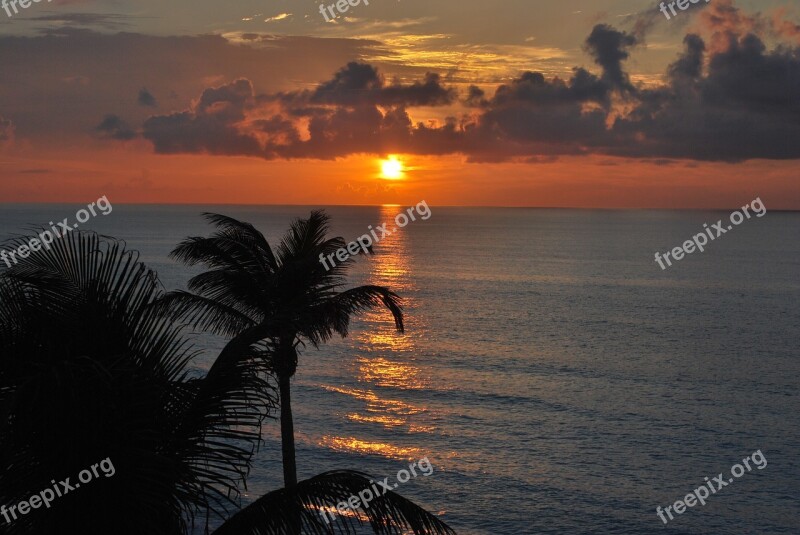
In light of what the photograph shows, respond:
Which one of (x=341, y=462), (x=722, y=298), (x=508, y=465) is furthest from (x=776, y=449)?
(x=722, y=298)

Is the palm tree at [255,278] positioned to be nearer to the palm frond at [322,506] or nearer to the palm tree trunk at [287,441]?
the palm tree trunk at [287,441]

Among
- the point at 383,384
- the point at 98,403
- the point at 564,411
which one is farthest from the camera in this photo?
the point at 383,384

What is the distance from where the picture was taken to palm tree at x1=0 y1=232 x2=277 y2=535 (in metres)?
6.86

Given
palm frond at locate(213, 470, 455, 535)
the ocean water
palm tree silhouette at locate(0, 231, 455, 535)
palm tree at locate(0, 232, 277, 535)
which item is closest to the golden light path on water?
the ocean water

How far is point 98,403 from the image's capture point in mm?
6883

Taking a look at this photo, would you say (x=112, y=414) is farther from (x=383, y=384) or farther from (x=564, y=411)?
(x=383, y=384)

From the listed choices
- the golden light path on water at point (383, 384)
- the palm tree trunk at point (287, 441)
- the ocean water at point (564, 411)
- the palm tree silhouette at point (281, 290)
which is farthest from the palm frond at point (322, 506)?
the golden light path on water at point (383, 384)

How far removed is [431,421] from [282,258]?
93.9 ft

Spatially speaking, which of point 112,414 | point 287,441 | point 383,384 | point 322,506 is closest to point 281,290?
point 287,441

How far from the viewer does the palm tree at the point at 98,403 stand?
6.86m

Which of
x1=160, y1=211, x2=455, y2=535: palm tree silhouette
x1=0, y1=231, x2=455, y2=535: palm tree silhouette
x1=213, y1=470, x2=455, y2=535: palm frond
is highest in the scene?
x1=160, y1=211, x2=455, y2=535: palm tree silhouette

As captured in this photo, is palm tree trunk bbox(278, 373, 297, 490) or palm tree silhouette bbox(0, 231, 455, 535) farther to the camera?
palm tree trunk bbox(278, 373, 297, 490)

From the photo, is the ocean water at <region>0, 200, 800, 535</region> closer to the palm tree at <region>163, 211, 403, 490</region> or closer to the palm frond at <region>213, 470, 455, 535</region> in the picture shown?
the palm tree at <region>163, 211, 403, 490</region>

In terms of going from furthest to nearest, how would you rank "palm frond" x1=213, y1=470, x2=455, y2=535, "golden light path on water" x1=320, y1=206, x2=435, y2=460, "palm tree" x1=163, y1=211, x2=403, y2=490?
"golden light path on water" x1=320, y1=206, x2=435, y2=460, "palm tree" x1=163, y1=211, x2=403, y2=490, "palm frond" x1=213, y1=470, x2=455, y2=535
